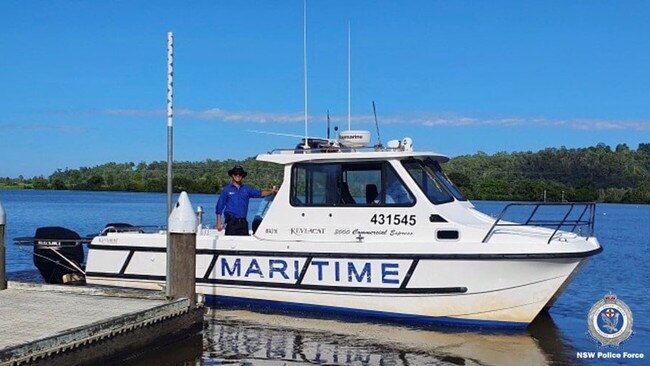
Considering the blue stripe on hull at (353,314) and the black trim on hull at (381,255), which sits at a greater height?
the black trim on hull at (381,255)

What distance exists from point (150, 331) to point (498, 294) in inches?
A: 187

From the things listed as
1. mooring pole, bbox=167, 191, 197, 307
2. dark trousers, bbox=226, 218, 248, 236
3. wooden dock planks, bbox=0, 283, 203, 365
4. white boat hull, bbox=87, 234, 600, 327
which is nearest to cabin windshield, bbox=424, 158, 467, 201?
white boat hull, bbox=87, 234, 600, 327

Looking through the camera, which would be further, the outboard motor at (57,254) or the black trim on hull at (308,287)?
the outboard motor at (57,254)

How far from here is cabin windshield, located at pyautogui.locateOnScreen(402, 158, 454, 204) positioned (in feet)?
36.3

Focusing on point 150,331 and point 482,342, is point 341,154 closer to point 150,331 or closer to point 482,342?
point 482,342

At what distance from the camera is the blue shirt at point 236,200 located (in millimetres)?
12008

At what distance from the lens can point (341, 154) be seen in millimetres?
11336

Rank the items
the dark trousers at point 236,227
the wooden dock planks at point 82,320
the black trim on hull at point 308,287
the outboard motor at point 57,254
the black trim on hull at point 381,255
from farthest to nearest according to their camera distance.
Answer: the outboard motor at point 57,254 → the dark trousers at point 236,227 → the black trim on hull at point 308,287 → the black trim on hull at point 381,255 → the wooden dock planks at point 82,320

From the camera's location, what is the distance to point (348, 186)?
11344 mm

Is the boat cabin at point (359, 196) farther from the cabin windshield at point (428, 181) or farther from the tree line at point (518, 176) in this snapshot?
the tree line at point (518, 176)

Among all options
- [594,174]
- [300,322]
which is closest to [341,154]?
[300,322]

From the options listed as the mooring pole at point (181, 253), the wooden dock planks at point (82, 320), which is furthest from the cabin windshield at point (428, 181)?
the wooden dock planks at point (82, 320)

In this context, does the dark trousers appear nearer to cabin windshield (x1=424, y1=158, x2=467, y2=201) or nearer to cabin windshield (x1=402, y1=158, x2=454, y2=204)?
cabin windshield (x1=402, y1=158, x2=454, y2=204)

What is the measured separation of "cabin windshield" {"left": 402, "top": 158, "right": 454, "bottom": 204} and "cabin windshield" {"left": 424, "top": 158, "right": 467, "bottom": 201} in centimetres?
8
